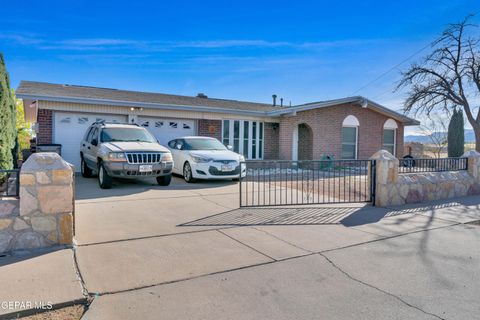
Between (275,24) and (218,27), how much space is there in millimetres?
2649

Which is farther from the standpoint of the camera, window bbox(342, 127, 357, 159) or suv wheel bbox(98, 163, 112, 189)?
window bbox(342, 127, 357, 159)

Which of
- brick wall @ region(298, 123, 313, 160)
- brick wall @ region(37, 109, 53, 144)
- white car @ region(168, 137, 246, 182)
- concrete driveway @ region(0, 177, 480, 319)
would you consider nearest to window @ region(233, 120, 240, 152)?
brick wall @ region(298, 123, 313, 160)

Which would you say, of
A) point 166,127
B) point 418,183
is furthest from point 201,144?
point 418,183

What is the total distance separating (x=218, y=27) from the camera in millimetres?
15156

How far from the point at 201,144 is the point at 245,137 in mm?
5115

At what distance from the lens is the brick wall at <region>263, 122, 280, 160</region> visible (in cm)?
1714

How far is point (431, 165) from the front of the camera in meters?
9.22

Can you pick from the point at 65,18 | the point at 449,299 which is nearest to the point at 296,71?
the point at 65,18

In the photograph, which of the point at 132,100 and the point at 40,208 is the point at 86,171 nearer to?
the point at 132,100

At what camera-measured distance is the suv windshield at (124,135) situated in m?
9.69

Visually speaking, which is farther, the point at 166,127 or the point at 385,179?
the point at 166,127

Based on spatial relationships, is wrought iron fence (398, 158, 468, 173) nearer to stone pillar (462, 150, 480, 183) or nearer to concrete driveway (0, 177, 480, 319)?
stone pillar (462, 150, 480, 183)

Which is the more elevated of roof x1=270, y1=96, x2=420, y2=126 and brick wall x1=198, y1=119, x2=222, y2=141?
roof x1=270, y1=96, x2=420, y2=126
